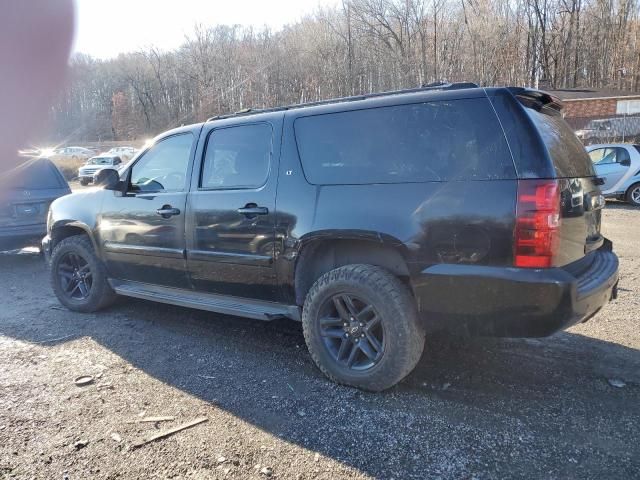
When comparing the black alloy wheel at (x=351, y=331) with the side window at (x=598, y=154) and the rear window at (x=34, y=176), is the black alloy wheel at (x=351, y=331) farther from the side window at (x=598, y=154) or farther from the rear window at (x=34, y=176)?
the side window at (x=598, y=154)

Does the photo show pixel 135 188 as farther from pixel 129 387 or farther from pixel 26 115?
pixel 26 115

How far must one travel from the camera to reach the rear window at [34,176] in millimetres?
7449

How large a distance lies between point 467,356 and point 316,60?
48118 mm

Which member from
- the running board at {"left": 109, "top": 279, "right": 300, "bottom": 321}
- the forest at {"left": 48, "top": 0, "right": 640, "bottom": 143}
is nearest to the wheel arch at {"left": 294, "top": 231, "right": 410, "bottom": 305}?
the running board at {"left": 109, "top": 279, "right": 300, "bottom": 321}

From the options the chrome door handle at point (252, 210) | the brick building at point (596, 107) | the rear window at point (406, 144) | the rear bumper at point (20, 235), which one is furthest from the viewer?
the brick building at point (596, 107)

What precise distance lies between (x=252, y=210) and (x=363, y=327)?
1.18m

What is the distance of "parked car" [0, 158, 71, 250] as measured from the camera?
714 centimetres

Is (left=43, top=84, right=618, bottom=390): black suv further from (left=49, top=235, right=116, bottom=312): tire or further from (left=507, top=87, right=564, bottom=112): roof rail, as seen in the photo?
(left=49, top=235, right=116, bottom=312): tire

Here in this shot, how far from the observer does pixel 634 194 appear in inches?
508

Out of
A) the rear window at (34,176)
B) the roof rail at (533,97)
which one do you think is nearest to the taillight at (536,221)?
the roof rail at (533,97)

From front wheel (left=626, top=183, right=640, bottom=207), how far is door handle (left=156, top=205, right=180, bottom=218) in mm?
12828

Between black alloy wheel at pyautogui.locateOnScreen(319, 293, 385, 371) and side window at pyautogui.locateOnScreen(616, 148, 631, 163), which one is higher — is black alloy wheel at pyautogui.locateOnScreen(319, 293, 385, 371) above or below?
below

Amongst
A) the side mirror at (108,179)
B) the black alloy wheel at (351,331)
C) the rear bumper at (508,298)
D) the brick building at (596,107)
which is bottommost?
the black alloy wheel at (351,331)

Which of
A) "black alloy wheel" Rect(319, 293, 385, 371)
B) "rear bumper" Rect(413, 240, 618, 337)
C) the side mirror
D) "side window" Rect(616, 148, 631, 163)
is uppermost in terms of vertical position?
"side window" Rect(616, 148, 631, 163)
